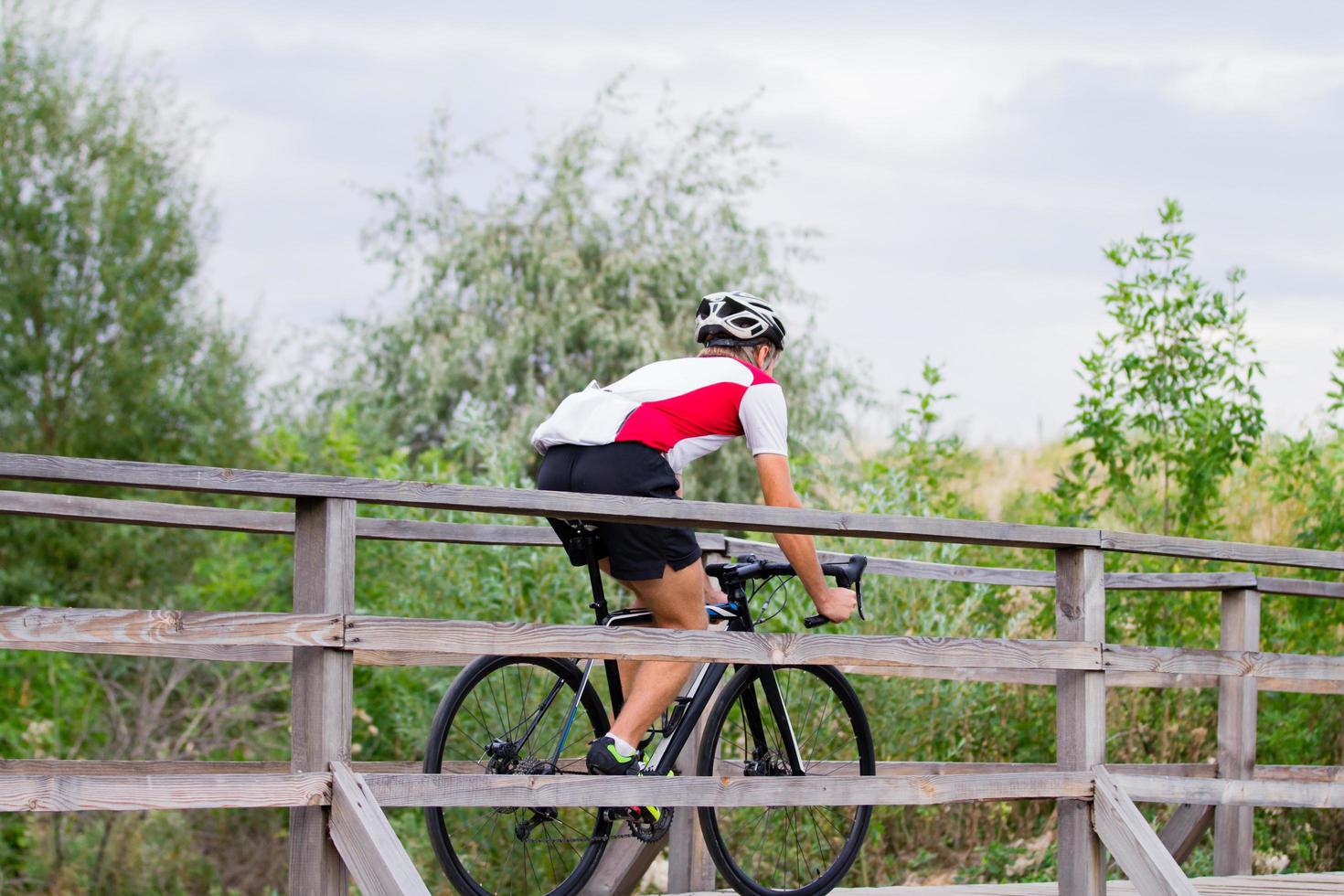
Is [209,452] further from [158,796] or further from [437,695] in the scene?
[158,796]

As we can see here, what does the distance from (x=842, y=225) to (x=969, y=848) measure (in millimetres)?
9194

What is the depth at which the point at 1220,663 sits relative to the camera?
4.41 metres

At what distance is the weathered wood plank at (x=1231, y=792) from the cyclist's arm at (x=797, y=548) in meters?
0.91

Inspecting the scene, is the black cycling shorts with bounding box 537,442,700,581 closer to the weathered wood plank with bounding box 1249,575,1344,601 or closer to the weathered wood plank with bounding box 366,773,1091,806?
the weathered wood plank with bounding box 366,773,1091,806

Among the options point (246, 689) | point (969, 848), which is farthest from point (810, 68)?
point (969, 848)

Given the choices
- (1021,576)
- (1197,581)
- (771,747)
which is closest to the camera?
(771,747)

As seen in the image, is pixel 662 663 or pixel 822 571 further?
pixel 822 571

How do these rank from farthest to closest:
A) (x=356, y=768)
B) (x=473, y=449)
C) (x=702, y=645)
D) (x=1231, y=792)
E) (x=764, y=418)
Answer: (x=473, y=449) < (x=1231, y=792) < (x=356, y=768) < (x=764, y=418) < (x=702, y=645)

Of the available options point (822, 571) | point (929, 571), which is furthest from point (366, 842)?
point (929, 571)

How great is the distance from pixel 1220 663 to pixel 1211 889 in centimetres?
105

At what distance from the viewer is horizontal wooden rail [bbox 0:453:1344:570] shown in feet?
9.66

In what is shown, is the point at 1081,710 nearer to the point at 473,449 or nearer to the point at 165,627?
the point at 165,627

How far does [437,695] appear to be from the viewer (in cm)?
945

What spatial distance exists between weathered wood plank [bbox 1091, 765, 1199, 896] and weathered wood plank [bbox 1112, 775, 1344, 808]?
0.07 metres
